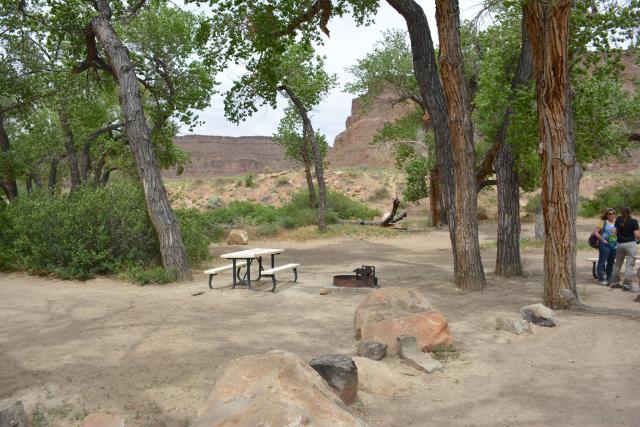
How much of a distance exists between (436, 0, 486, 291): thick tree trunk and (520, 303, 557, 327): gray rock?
255 centimetres

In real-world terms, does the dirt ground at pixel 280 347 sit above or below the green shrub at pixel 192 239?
below

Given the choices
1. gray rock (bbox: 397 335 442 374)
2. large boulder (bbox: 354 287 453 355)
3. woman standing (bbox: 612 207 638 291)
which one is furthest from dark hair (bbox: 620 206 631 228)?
gray rock (bbox: 397 335 442 374)

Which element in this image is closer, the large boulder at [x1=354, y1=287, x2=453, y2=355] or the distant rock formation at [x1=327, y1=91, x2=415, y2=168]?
the large boulder at [x1=354, y1=287, x2=453, y2=355]

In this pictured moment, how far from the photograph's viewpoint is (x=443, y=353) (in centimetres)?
599

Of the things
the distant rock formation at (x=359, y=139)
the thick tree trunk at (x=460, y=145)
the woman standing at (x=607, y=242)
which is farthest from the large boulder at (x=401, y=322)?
the distant rock formation at (x=359, y=139)

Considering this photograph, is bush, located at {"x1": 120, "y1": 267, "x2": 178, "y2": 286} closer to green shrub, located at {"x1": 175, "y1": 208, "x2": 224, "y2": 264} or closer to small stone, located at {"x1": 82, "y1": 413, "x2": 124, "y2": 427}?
green shrub, located at {"x1": 175, "y1": 208, "x2": 224, "y2": 264}

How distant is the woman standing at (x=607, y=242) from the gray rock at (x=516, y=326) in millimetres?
4188

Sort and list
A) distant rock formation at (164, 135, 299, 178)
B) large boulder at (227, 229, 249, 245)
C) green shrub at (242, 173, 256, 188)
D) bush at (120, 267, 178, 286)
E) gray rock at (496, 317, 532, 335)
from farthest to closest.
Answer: distant rock formation at (164, 135, 299, 178) < green shrub at (242, 173, 256, 188) < large boulder at (227, 229, 249, 245) < bush at (120, 267, 178, 286) < gray rock at (496, 317, 532, 335)

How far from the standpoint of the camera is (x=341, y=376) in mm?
4465

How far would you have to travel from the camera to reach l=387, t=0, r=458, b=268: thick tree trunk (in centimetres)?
1043

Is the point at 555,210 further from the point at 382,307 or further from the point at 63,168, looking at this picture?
the point at 63,168

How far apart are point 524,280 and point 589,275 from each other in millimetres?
1630

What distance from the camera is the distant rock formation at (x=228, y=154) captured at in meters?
106

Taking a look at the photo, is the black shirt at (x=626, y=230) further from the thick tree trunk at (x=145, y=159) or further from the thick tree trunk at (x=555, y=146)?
the thick tree trunk at (x=145, y=159)
